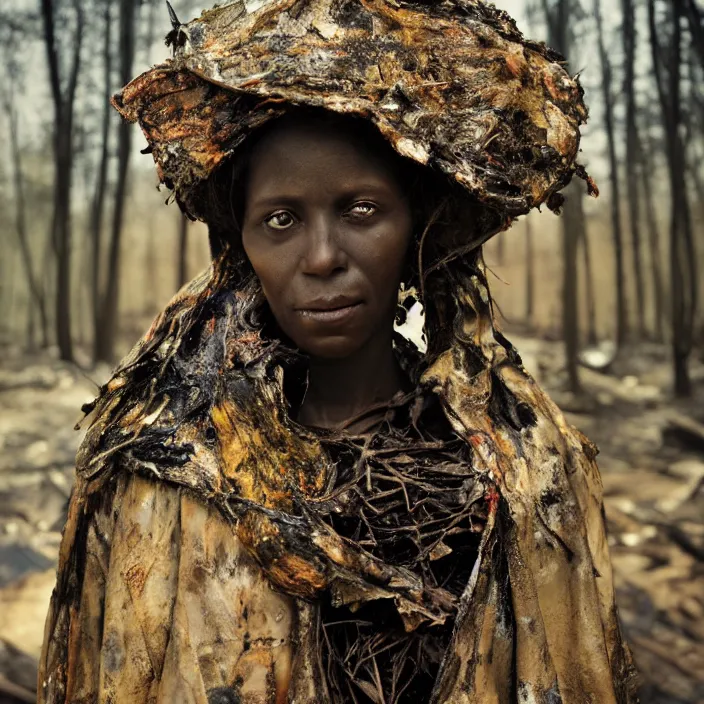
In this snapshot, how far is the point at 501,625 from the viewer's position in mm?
1414

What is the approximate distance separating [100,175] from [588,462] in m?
4.09

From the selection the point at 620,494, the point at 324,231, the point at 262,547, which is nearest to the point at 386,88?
the point at 324,231

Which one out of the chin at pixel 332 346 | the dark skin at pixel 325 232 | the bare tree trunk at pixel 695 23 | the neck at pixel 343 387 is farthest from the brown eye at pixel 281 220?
the bare tree trunk at pixel 695 23

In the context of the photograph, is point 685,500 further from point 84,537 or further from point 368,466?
point 84,537

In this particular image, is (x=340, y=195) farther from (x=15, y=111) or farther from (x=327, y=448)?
(x=15, y=111)

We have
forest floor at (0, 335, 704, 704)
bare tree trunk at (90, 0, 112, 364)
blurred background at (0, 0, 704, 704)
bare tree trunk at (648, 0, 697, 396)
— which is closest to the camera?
forest floor at (0, 335, 704, 704)

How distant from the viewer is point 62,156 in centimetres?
484

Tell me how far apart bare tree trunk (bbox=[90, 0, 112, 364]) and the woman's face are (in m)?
3.73

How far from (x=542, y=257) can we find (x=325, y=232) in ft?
14.2

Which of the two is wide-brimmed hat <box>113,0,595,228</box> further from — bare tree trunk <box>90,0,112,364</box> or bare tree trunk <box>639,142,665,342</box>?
bare tree trunk <box>639,142,665,342</box>

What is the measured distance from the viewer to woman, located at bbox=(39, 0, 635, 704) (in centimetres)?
135

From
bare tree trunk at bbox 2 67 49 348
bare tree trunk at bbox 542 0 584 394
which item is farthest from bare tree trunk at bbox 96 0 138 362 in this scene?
bare tree trunk at bbox 542 0 584 394

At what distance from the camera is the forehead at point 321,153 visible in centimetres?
141

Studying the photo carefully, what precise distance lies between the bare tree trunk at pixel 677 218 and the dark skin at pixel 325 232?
4.09 m
